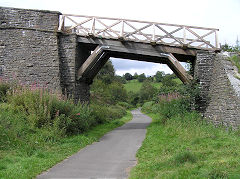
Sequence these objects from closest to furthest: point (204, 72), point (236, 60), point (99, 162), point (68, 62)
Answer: point (99, 162) → point (236, 60) → point (204, 72) → point (68, 62)

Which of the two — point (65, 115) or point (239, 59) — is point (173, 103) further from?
point (65, 115)

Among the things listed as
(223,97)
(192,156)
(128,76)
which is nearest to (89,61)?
(223,97)

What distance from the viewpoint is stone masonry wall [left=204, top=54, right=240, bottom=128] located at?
11.0 meters

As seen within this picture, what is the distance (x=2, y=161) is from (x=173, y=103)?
10177 millimetres

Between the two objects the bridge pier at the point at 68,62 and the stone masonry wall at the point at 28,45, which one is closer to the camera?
the stone masonry wall at the point at 28,45

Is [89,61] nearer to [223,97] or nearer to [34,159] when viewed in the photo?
[223,97]

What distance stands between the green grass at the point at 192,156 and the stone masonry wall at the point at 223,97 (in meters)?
0.86

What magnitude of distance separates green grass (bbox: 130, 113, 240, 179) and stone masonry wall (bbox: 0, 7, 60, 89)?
7.90 meters

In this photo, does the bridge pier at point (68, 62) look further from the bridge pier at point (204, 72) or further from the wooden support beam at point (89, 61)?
the bridge pier at point (204, 72)

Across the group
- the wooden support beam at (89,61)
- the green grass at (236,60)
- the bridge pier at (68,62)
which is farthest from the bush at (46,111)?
the green grass at (236,60)

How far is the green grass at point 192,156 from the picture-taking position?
17.6 ft

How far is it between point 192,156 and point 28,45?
11867mm

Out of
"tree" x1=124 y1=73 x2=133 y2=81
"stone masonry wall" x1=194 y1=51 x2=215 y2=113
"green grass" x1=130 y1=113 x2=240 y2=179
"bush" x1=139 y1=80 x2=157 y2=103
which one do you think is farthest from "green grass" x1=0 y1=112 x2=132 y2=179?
"tree" x1=124 y1=73 x2=133 y2=81

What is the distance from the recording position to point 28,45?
582 inches
